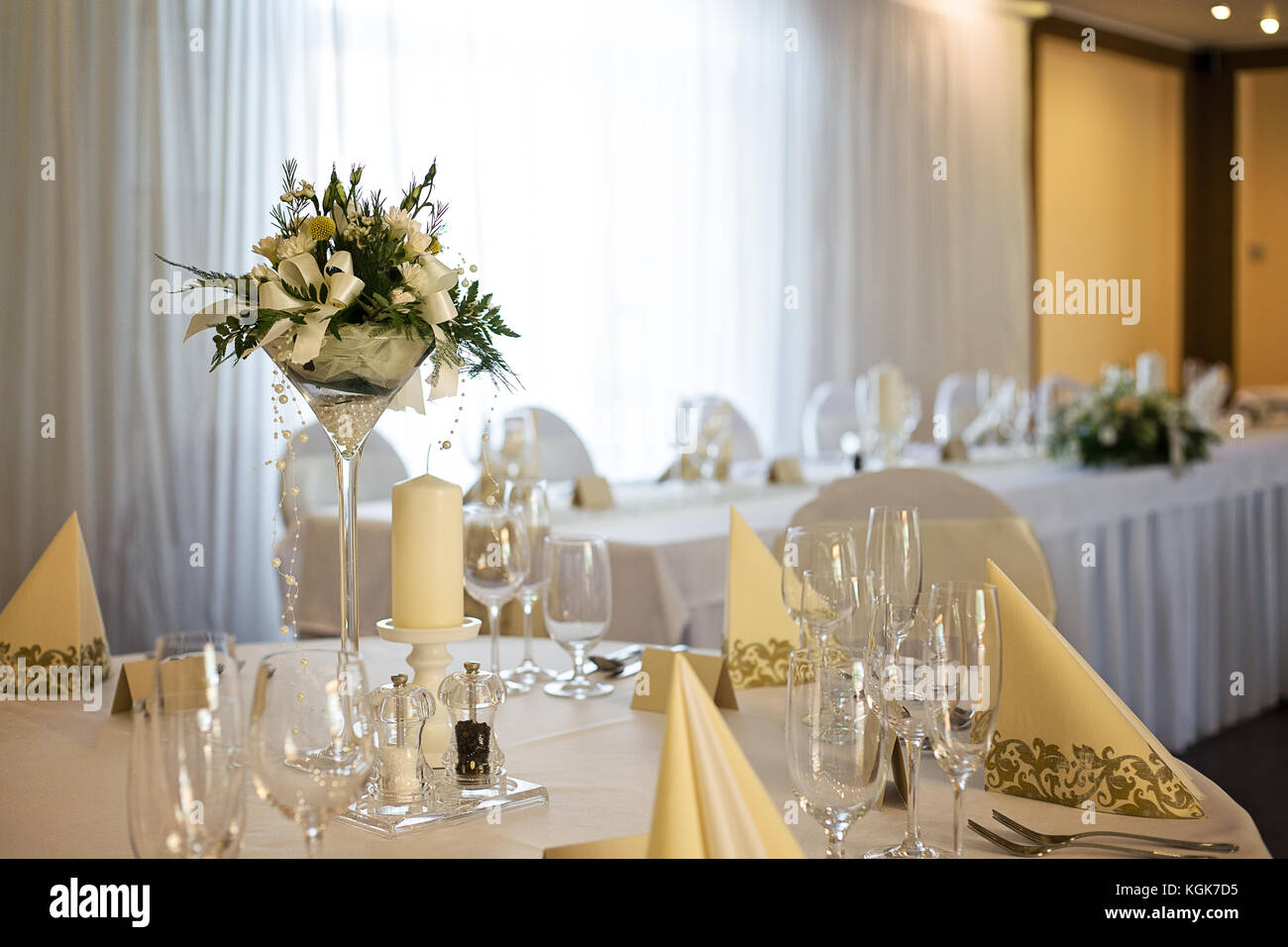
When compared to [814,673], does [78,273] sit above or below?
above

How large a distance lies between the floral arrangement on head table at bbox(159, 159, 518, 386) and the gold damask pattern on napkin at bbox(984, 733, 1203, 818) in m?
0.70

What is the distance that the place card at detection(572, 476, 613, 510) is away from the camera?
3166 millimetres

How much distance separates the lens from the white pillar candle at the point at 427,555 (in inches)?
49.9

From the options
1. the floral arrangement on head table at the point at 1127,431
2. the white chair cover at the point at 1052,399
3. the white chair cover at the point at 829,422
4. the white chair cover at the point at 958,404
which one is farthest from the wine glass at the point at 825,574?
the white chair cover at the point at 958,404

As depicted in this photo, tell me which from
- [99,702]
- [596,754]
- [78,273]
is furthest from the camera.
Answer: [78,273]

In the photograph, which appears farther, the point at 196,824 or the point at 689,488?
the point at 689,488

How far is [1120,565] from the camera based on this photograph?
3.96 m

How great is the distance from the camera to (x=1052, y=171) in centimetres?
862

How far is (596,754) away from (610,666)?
0.40m

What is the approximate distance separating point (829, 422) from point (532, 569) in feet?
12.0

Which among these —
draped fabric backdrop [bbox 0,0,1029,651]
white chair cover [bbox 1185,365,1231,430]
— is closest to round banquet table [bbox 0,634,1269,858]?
draped fabric backdrop [bbox 0,0,1029,651]

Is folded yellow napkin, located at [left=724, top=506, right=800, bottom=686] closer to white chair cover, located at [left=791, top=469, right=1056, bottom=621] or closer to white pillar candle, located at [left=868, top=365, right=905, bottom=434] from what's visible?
white chair cover, located at [left=791, top=469, right=1056, bottom=621]
